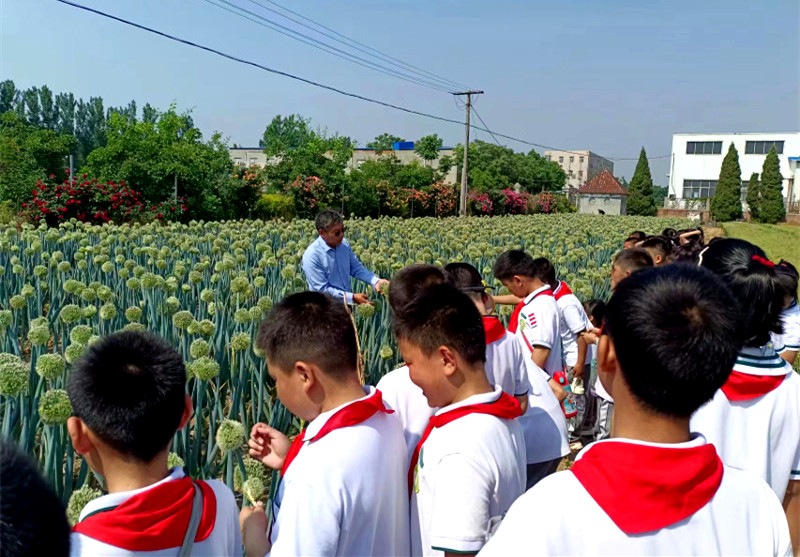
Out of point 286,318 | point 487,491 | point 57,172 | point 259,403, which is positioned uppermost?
point 57,172

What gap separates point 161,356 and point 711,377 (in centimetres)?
129

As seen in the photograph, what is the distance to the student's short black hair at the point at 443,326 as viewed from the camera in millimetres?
1942

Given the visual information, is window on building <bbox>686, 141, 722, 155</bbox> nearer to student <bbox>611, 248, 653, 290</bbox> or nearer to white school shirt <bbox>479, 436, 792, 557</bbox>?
student <bbox>611, 248, 653, 290</bbox>

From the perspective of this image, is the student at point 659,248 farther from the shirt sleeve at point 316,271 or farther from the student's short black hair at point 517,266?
the shirt sleeve at point 316,271

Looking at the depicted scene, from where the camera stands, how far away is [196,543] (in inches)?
56.4

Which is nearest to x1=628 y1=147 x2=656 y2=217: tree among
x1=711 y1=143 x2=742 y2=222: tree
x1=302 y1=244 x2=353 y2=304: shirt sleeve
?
x1=711 y1=143 x2=742 y2=222: tree

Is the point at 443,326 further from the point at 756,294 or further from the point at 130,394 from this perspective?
the point at 756,294

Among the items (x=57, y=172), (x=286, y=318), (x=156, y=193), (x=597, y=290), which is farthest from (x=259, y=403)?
(x=57, y=172)

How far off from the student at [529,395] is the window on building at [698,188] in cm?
6418

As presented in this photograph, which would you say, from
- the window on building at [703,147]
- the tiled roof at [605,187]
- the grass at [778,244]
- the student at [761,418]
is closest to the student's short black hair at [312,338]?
the student at [761,418]

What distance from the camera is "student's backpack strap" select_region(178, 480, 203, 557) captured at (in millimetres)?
1396

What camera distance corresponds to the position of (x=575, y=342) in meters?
4.84

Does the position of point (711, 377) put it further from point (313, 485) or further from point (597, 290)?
point (597, 290)

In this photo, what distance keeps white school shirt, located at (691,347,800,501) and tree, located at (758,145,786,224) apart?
55390mm
